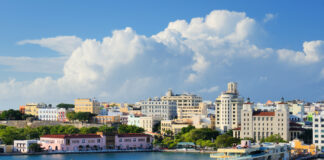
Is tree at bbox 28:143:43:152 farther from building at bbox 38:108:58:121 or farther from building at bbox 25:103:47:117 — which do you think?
building at bbox 25:103:47:117

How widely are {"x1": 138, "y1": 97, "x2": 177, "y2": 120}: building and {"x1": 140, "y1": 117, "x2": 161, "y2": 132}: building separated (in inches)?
277

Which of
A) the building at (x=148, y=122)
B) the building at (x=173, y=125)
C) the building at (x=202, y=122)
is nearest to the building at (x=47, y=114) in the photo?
the building at (x=148, y=122)

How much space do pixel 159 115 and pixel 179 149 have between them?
27.6 meters

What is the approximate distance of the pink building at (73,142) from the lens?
67.7m

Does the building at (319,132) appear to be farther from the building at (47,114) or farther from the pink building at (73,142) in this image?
the building at (47,114)

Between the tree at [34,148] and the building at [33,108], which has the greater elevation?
the building at [33,108]

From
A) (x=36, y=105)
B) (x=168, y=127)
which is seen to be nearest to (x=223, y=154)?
(x=168, y=127)

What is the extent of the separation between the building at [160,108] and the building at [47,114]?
17916 mm

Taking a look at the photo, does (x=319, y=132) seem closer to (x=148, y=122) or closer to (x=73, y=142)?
(x=73, y=142)

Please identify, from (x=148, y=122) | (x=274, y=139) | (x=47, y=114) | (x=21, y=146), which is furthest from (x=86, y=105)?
(x=274, y=139)

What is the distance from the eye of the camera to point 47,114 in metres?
108

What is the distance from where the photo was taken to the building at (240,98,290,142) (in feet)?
231

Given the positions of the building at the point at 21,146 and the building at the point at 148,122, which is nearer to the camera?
the building at the point at 21,146

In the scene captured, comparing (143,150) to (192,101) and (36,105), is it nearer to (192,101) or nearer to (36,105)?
(192,101)
